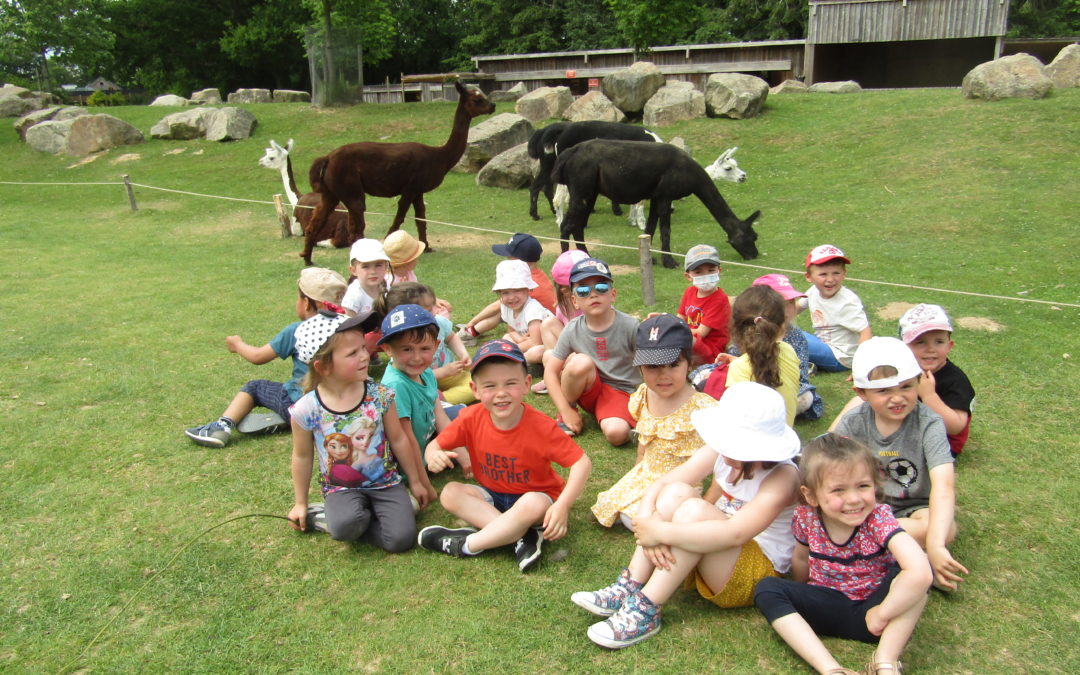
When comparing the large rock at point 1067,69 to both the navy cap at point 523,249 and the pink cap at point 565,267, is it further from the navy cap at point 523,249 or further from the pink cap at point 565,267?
the pink cap at point 565,267

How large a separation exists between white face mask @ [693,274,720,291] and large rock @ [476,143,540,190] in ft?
32.0

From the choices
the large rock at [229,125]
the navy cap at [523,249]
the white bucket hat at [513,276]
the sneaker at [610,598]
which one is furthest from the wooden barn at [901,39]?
the sneaker at [610,598]

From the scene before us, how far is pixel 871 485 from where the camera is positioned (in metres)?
2.50

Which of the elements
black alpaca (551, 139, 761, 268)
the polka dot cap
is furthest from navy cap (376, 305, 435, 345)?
black alpaca (551, 139, 761, 268)

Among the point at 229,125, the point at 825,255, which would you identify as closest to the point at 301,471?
the point at 825,255

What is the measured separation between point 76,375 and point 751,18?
3321cm

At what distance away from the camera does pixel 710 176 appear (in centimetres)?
1220

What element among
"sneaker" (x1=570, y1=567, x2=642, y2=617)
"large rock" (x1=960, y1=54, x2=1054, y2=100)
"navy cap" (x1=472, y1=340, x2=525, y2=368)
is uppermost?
"large rock" (x1=960, y1=54, x2=1054, y2=100)

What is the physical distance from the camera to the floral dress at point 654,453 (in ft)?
10.9

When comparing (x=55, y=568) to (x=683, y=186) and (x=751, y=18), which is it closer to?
(x=683, y=186)

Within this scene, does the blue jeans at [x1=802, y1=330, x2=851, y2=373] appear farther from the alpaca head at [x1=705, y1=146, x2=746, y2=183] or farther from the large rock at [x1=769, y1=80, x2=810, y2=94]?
the large rock at [x1=769, y1=80, x2=810, y2=94]

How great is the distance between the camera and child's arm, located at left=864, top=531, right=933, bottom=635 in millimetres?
2383

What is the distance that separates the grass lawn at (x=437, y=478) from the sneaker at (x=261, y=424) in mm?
69

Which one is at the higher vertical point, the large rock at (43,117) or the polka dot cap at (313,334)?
the large rock at (43,117)
